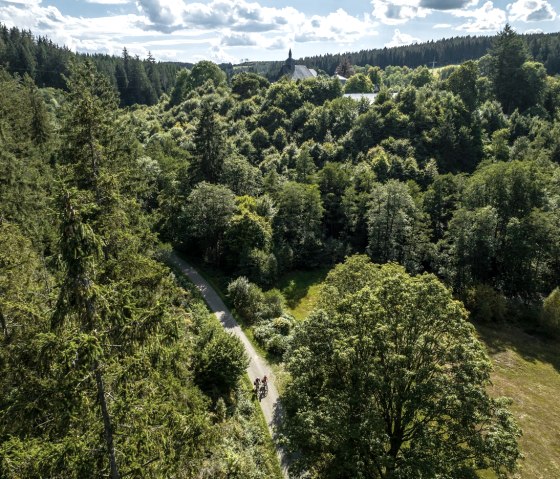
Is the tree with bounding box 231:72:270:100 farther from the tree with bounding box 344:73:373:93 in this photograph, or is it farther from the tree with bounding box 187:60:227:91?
the tree with bounding box 344:73:373:93

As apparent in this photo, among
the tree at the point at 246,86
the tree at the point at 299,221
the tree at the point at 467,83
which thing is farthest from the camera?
the tree at the point at 246,86

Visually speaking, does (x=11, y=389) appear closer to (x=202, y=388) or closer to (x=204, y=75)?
(x=202, y=388)

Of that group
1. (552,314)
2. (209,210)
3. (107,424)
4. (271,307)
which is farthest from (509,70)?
(107,424)

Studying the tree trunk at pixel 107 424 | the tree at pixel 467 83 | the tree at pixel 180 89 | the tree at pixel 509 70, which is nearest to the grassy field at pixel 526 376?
the tree trunk at pixel 107 424

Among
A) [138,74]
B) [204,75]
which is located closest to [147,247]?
[204,75]

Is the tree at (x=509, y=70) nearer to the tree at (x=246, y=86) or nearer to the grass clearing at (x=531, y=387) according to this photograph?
the tree at (x=246, y=86)

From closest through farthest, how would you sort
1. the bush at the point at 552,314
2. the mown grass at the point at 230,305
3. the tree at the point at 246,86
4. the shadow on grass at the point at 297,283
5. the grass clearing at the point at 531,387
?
the grass clearing at the point at 531,387 < the mown grass at the point at 230,305 < the bush at the point at 552,314 < the shadow on grass at the point at 297,283 < the tree at the point at 246,86
